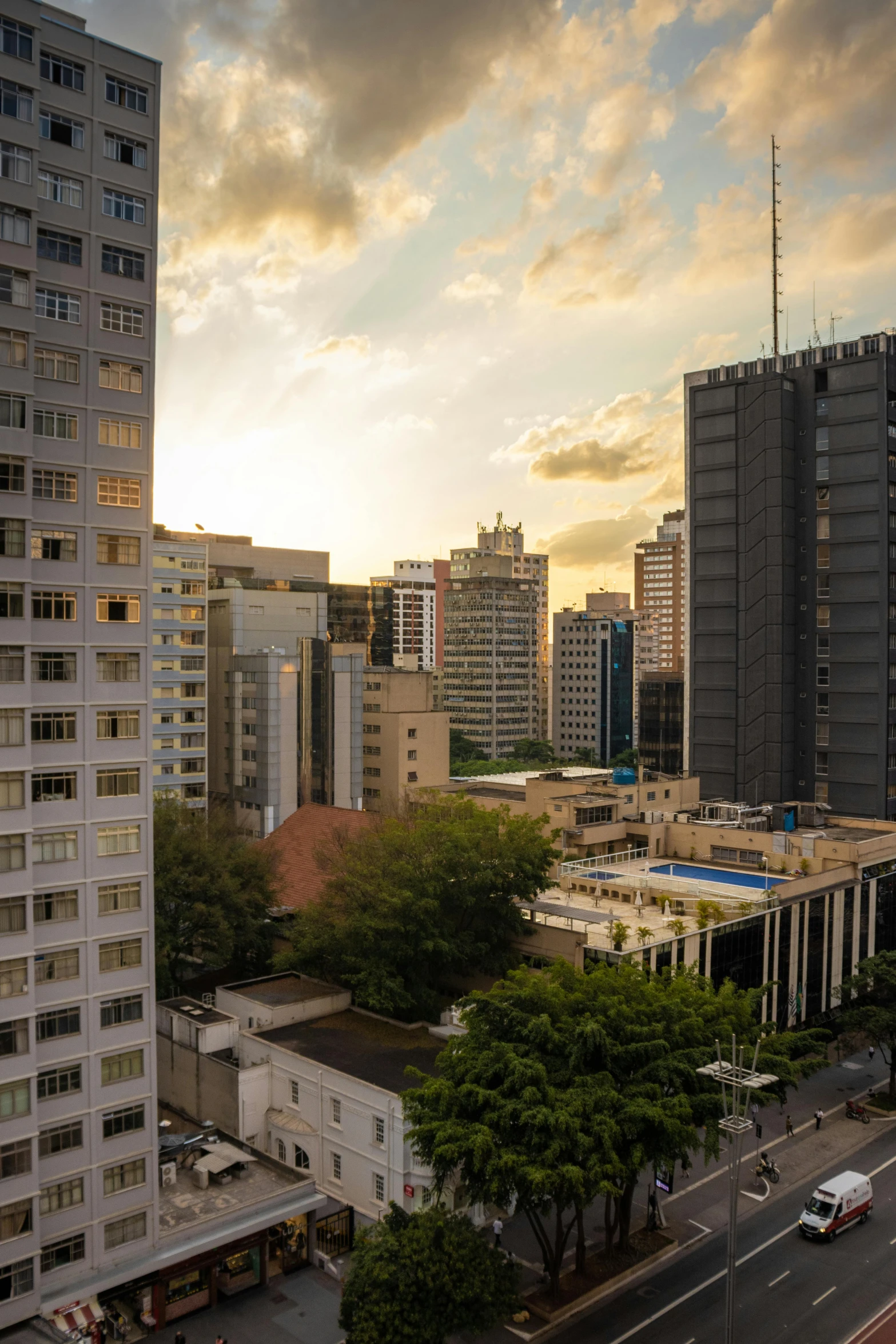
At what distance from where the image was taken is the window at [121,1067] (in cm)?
3469

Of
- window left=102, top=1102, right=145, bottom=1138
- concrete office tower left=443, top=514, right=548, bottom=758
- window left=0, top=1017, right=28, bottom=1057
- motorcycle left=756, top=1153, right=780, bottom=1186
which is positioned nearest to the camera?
window left=0, top=1017, right=28, bottom=1057

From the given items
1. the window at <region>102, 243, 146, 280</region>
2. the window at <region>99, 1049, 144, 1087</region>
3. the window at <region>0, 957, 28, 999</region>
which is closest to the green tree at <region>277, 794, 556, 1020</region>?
the window at <region>99, 1049, 144, 1087</region>

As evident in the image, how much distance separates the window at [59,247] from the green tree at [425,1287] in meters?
33.5

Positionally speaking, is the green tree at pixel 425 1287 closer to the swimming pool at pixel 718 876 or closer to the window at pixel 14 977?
the window at pixel 14 977

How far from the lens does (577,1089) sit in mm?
32719

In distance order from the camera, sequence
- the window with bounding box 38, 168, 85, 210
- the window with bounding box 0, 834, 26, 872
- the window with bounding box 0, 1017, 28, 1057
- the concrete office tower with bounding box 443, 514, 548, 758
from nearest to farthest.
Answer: the window with bounding box 0, 1017, 28, 1057
the window with bounding box 0, 834, 26, 872
the window with bounding box 38, 168, 85, 210
the concrete office tower with bounding box 443, 514, 548, 758

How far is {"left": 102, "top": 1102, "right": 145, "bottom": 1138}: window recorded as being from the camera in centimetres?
3456

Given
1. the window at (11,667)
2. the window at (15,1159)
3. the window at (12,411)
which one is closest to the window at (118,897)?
the window at (11,667)

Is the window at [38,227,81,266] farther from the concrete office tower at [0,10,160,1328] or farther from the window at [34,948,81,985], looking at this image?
the window at [34,948,81,985]

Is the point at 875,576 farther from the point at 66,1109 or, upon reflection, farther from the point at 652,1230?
the point at 66,1109

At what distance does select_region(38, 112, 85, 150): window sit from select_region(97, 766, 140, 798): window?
17.5 meters

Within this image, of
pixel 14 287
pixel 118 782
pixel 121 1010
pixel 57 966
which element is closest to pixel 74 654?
pixel 118 782

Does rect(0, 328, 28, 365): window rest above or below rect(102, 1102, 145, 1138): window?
above

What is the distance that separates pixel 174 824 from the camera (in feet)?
189
